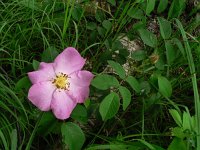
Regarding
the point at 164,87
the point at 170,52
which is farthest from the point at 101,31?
the point at 164,87

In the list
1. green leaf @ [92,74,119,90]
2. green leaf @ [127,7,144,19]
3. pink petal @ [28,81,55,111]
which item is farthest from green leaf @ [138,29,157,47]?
pink petal @ [28,81,55,111]

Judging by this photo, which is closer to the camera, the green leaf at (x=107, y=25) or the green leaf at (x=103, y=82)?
the green leaf at (x=103, y=82)

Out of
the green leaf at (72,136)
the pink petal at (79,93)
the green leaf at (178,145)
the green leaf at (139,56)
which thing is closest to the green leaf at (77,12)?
the green leaf at (139,56)

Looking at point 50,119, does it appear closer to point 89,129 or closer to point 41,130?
point 41,130

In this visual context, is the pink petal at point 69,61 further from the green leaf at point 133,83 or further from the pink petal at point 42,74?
the green leaf at point 133,83

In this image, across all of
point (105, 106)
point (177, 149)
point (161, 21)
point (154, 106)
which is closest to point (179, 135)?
point (177, 149)

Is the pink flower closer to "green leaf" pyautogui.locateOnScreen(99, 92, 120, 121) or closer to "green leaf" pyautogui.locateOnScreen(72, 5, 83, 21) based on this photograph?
"green leaf" pyautogui.locateOnScreen(99, 92, 120, 121)

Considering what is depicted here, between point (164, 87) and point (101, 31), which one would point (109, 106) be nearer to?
point (164, 87)
